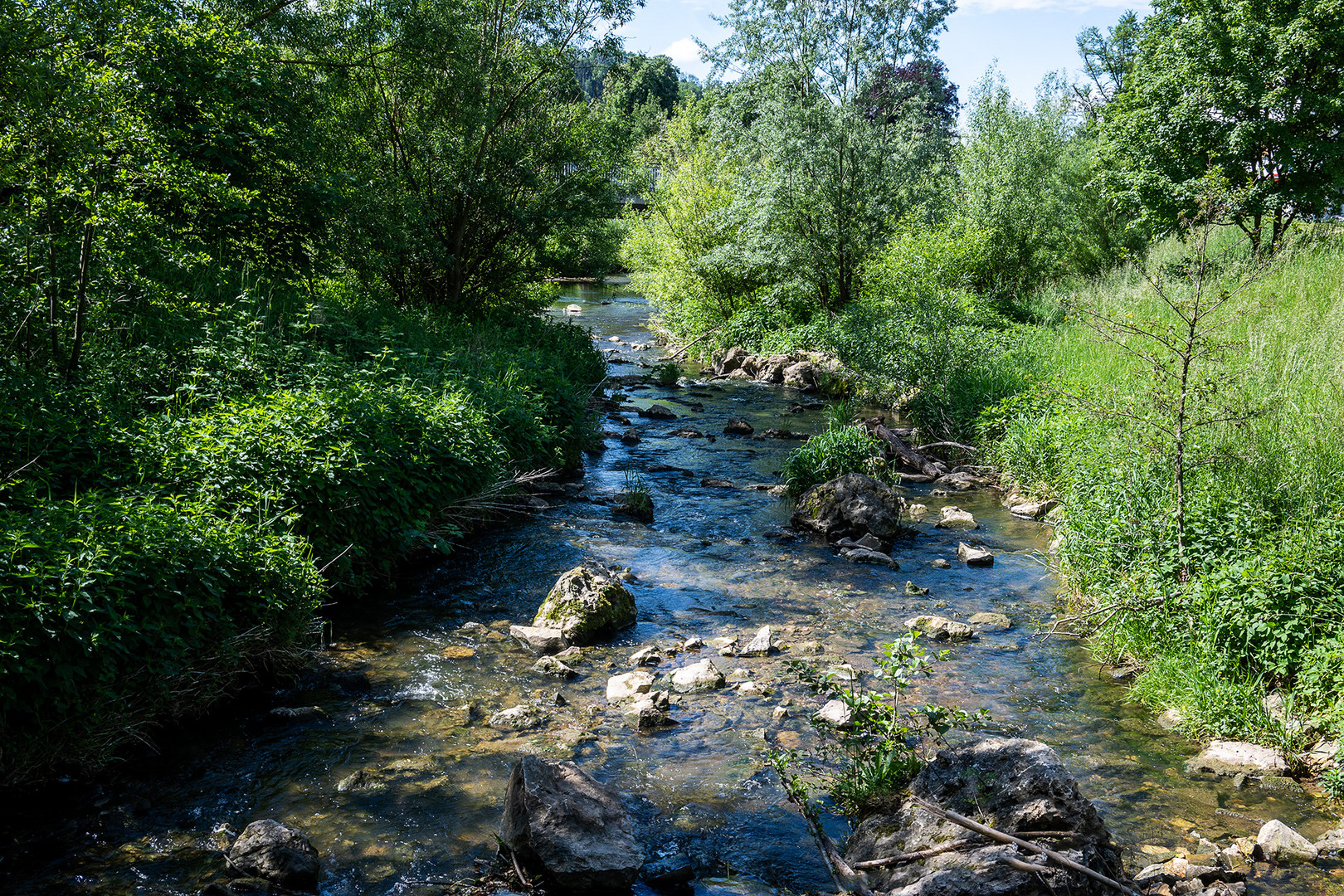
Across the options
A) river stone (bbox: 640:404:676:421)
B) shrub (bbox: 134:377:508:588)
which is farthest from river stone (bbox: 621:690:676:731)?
river stone (bbox: 640:404:676:421)

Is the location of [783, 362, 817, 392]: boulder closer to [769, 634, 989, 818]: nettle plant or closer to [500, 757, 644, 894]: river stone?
[769, 634, 989, 818]: nettle plant

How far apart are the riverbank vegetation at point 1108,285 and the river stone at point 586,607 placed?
4.63 m

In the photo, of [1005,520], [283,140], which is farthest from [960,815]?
[283,140]

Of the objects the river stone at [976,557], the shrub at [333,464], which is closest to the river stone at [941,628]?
the river stone at [976,557]

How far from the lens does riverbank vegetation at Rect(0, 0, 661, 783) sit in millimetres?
5727

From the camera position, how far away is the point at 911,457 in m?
15.3

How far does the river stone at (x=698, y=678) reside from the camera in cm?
742

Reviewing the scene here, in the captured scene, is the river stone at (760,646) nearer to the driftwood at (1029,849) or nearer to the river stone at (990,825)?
the river stone at (990,825)

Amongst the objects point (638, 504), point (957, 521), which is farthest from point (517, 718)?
point (957, 521)

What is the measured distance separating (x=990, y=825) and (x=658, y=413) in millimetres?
15164

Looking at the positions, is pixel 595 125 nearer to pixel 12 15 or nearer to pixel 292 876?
pixel 12 15

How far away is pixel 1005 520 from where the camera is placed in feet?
41.4

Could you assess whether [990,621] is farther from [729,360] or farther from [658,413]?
[729,360]

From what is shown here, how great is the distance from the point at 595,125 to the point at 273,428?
13824 mm
